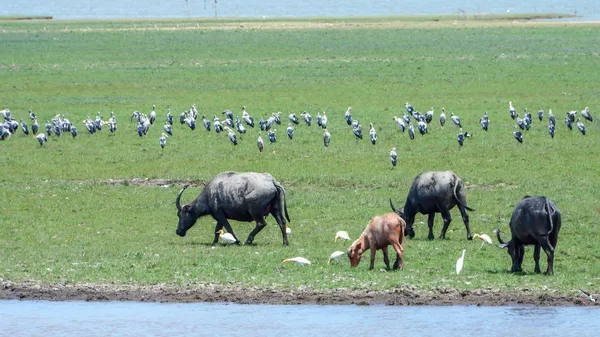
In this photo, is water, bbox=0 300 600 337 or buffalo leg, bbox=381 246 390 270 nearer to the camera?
water, bbox=0 300 600 337

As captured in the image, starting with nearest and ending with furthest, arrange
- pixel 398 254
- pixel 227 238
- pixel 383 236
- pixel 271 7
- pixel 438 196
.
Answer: pixel 383 236, pixel 398 254, pixel 227 238, pixel 438 196, pixel 271 7

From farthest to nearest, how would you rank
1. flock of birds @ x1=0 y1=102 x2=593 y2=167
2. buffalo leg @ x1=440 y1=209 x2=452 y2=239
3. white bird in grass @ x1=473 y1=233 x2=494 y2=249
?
1. flock of birds @ x1=0 y1=102 x2=593 y2=167
2. buffalo leg @ x1=440 y1=209 x2=452 y2=239
3. white bird in grass @ x1=473 y1=233 x2=494 y2=249

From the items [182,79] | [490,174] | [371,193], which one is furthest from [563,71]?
[371,193]

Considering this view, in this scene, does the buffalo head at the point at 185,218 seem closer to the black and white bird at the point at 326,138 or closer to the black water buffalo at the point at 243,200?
the black water buffalo at the point at 243,200

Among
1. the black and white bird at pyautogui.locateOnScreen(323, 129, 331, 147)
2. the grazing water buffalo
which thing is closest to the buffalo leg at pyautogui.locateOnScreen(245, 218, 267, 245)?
the grazing water buffalo

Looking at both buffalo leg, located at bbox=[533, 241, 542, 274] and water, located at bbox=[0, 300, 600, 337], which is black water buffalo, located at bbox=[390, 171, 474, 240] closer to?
buffalo leg, located at bbox=[533, 241, 542, 274]

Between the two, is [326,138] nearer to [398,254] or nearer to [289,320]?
[398,254]

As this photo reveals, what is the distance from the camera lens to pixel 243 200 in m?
19.2

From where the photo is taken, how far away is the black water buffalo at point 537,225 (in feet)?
51.5

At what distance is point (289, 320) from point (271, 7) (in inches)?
5914

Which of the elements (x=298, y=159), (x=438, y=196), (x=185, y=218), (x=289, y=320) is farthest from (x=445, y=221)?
(x=298, y=159)

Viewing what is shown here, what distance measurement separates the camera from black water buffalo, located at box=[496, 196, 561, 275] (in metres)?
15.7

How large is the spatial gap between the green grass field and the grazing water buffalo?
328 mm

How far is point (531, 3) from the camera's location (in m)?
165
